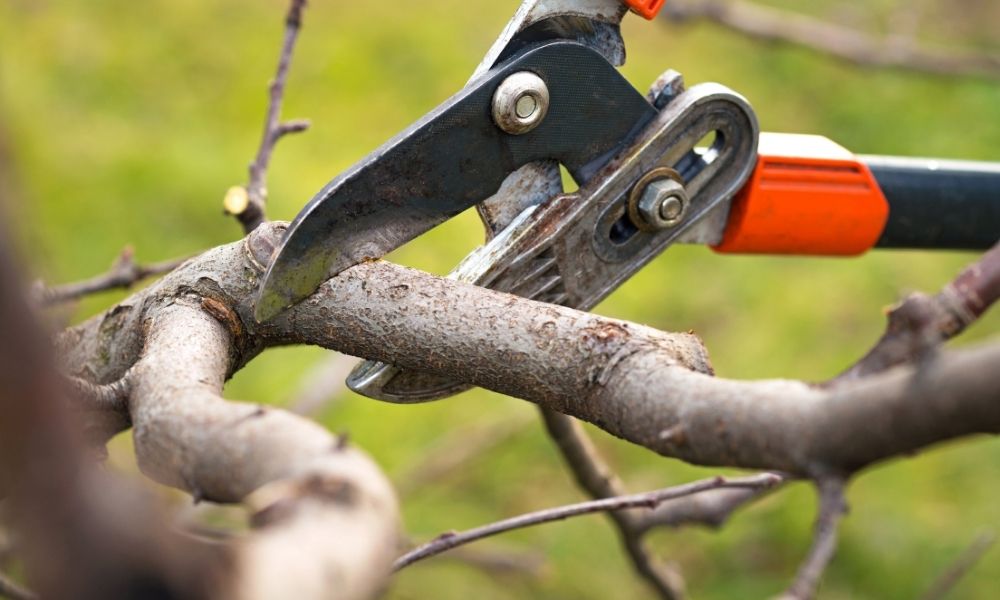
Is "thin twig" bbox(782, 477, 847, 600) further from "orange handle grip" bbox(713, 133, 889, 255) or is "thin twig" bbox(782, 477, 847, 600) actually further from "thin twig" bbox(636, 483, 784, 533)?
"thin twig" bbox(636, 483, 784, 533)

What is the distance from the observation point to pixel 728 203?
1.63 m

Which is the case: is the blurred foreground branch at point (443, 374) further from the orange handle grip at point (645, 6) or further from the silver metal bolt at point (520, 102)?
the orange handle grip at point (645, 6)

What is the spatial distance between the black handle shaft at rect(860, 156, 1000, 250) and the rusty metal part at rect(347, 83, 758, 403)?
280mm

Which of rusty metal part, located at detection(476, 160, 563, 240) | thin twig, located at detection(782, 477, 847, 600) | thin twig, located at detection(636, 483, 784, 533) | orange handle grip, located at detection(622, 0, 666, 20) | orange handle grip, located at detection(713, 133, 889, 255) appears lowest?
thin twig, located at detection(782, 477, 847, 600)

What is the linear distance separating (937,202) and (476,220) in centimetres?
320

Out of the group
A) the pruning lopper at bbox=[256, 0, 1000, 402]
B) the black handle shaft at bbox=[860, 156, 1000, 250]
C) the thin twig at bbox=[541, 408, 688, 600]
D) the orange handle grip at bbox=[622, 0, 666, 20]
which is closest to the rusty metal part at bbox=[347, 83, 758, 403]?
the pruning lopper at bbox=[256, 0, 1000, 402]

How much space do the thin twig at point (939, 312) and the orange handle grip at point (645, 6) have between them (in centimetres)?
63

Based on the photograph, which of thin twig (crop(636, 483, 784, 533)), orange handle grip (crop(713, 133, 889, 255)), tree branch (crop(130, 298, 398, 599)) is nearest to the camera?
tree branch (crop(130, 298, 398, 599))

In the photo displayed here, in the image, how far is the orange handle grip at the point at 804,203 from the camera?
162 cm

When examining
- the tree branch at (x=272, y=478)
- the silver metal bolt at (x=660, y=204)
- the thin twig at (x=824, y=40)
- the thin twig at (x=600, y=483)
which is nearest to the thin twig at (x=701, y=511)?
the thin twig at (x=600, y=483)

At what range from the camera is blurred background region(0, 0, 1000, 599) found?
3309 mm

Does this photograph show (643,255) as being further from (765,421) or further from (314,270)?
(765,421)

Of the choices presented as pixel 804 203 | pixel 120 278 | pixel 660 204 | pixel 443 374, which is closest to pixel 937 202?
pixel 804 203

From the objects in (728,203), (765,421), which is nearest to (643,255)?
(728,203)
